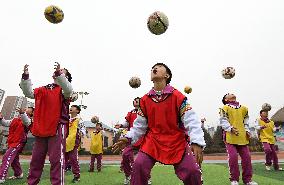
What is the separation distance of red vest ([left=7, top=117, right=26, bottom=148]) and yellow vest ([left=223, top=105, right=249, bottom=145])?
5088mm

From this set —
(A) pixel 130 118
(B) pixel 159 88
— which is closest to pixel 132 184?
(B) pixel 159 88

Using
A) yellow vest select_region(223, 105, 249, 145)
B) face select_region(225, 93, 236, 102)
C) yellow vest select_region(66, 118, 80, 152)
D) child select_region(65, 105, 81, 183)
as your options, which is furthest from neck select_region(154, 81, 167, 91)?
yellow vest select_region(66, 118, 80, 152)

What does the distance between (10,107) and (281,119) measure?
137 ft

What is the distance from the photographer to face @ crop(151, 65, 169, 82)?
14.0 ft

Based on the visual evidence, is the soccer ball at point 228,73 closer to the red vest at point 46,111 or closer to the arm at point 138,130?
the red vest at point 46,111

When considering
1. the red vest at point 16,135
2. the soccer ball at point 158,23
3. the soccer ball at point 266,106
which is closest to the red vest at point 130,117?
the red vest at point 16,135

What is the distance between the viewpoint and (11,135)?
831cm

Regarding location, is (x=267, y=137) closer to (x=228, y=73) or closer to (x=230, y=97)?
(x=228, y=73)

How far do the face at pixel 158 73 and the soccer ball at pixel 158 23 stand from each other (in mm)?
1921

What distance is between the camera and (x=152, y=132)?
Answer: 13.3ft

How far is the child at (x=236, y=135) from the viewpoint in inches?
273

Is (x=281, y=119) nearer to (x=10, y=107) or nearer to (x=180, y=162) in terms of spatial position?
(x=10, y=107)

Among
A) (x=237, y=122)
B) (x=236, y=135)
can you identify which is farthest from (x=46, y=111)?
(x=237, y=122)

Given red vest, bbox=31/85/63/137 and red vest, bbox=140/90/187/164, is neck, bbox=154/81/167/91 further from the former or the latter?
red vest, bbox=31/85/63/137
